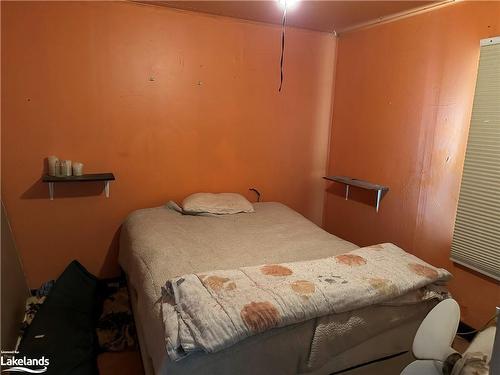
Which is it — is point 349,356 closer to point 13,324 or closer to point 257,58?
point 13,324

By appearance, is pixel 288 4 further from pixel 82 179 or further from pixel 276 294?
pixel 276 294

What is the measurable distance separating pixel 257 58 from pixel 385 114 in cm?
122

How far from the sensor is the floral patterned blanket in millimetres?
1205

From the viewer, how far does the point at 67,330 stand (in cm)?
198

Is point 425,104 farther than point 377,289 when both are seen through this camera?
Yes

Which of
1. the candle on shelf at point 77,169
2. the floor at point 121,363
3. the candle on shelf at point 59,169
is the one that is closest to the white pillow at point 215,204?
the candle on shelf at point 77,169

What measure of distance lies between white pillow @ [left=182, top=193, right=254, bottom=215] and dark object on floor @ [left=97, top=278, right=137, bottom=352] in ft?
2.78

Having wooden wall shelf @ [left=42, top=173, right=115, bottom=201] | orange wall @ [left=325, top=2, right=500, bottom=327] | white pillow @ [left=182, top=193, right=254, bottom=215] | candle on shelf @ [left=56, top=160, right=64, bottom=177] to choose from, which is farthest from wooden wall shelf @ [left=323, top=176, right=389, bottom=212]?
candle on shelf @ [left=56, top=160, right=64, bottom=177]

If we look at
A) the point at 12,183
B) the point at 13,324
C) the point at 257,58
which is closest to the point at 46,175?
the point at 12,183

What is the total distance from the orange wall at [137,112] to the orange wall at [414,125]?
42cm

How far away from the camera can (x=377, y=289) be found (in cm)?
146

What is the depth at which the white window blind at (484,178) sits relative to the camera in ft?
6.50

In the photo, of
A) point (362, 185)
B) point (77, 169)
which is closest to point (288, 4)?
point (362, 185)

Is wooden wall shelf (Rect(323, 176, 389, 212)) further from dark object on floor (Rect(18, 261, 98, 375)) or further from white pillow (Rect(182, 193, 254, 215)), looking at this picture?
dark object on floor (Rect(18, 261, 98, 375))
